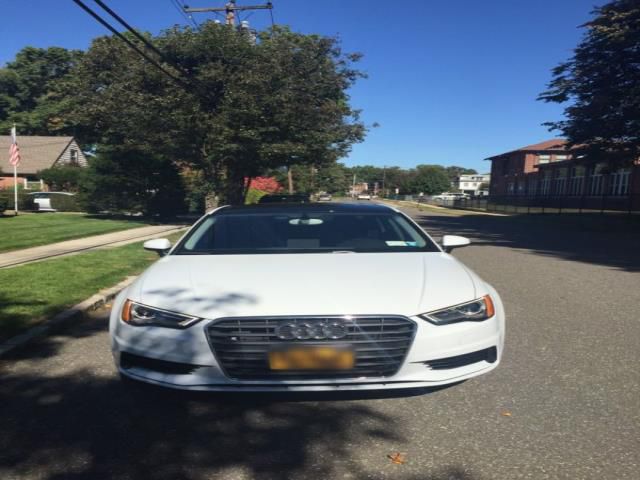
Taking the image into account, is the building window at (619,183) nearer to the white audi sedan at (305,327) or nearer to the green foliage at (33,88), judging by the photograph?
the white audi sedan at (305,327)

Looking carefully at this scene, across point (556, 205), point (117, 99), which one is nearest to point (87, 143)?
point (117, 99)

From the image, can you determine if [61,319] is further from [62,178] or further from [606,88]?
[62,178]

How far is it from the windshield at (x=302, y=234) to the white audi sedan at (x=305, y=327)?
0.59 m

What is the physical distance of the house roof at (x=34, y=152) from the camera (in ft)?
135

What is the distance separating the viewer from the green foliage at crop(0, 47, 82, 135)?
54844mm

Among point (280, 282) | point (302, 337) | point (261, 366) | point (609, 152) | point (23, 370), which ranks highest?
point (609, 152)

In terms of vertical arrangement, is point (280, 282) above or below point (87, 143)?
below

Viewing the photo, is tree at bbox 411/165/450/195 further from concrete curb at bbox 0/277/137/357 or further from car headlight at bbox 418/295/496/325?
car headlight at bbox 418/295/496/325

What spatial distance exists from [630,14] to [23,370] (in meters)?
24.2

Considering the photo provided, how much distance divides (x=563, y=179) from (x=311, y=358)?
188 ft

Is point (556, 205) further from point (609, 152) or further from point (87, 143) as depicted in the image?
point (87, 143)

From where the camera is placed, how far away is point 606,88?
73.8ft

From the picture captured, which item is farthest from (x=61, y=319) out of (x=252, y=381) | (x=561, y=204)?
(x=561, y=204)

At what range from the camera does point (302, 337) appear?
2896 mm
